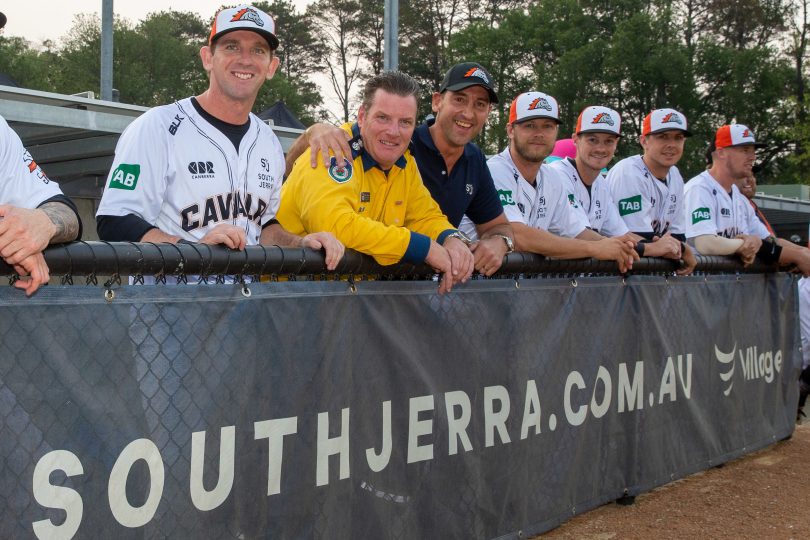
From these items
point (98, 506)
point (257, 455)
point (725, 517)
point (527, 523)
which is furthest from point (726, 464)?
point (98, 506)

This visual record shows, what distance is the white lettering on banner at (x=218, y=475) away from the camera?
2570 mm

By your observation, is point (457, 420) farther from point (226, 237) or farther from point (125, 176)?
point (125, 176)

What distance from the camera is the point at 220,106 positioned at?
3.62 meters

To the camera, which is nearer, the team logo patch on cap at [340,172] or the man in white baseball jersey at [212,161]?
the man in white baseball jersey at [212,161]

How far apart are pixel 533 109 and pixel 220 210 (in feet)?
7.63

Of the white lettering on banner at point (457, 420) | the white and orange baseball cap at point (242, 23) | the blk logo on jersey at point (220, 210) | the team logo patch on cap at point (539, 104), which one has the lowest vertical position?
the white lettering on banner at point (457, 420)

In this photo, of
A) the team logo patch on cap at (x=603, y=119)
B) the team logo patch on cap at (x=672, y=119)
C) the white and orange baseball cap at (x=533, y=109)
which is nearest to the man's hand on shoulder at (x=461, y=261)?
the white and orange baseball cap at (x=533, y=109)

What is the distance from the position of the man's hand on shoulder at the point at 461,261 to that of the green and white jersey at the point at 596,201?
2.35 m

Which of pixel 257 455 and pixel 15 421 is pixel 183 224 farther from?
pixel 15 421

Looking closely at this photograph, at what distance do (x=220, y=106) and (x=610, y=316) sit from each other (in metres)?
2.22

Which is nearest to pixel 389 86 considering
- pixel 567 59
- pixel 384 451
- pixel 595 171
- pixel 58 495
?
pixel 384 451

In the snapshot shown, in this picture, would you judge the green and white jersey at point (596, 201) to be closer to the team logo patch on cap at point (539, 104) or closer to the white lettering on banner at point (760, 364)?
the team logo patch on cap at point (539, 104)

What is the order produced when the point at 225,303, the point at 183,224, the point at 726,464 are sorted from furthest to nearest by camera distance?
1. the point at 726,464
2. the point at 183,224
3. the point at 225,303

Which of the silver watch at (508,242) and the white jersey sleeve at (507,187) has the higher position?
the white jersey sleeve at (507,187)
